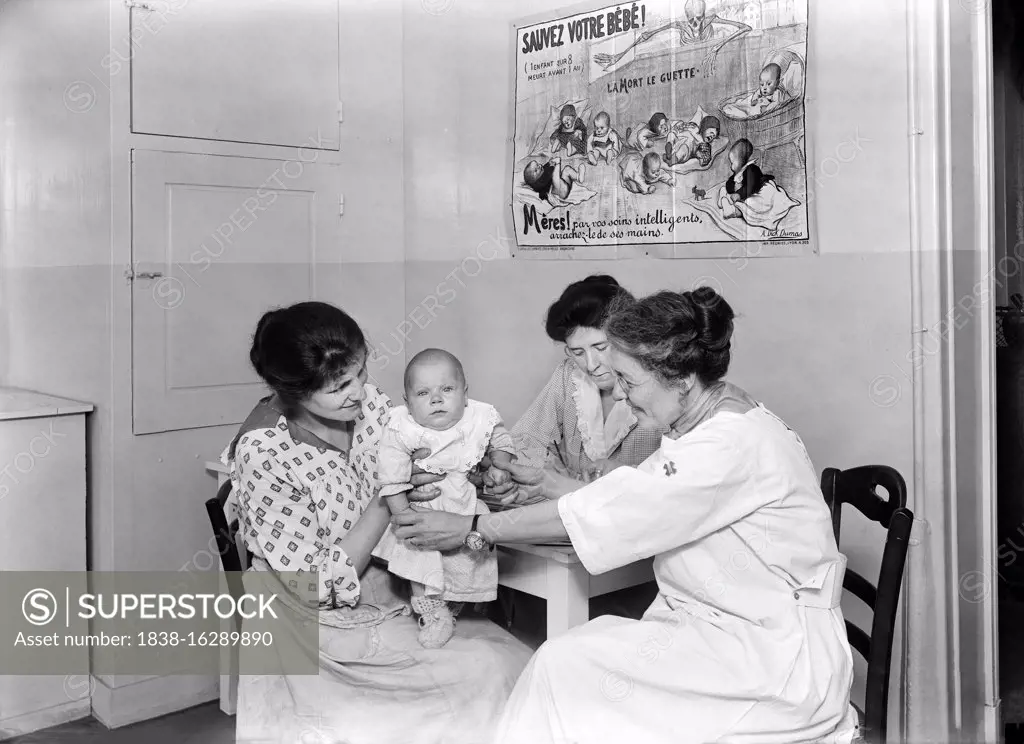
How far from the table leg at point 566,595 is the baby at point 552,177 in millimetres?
1718

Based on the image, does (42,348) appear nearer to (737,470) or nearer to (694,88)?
(694,88)

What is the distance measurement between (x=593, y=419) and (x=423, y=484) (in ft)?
2.82

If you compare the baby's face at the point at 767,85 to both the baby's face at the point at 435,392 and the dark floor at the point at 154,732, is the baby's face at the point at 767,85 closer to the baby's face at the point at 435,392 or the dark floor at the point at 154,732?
the baby's face at the point at 435,392

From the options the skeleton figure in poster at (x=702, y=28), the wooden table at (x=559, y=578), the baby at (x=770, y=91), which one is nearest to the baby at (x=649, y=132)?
the skeleton figure in poster at (x=702, y=28)

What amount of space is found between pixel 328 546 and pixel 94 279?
5.24 feet

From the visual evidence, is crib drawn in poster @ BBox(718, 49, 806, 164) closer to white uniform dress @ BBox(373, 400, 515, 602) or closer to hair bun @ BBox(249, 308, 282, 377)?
white uniform dress @ BBox(373, 400, 515, 602)

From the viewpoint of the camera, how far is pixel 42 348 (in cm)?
339

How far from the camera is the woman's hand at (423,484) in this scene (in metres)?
2.10

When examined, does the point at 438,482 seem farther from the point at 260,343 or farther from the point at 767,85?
the point at 767,85

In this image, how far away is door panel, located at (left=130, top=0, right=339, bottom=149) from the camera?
320 centimetres

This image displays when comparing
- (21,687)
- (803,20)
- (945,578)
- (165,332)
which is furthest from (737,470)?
(21,687)

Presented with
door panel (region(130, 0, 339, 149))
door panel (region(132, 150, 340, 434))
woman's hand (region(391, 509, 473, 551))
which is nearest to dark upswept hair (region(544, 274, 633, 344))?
woman's hand (region(391, 509, 473, 551))

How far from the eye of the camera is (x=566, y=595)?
206 cm

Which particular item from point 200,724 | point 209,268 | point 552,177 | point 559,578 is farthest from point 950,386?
point 200,724
